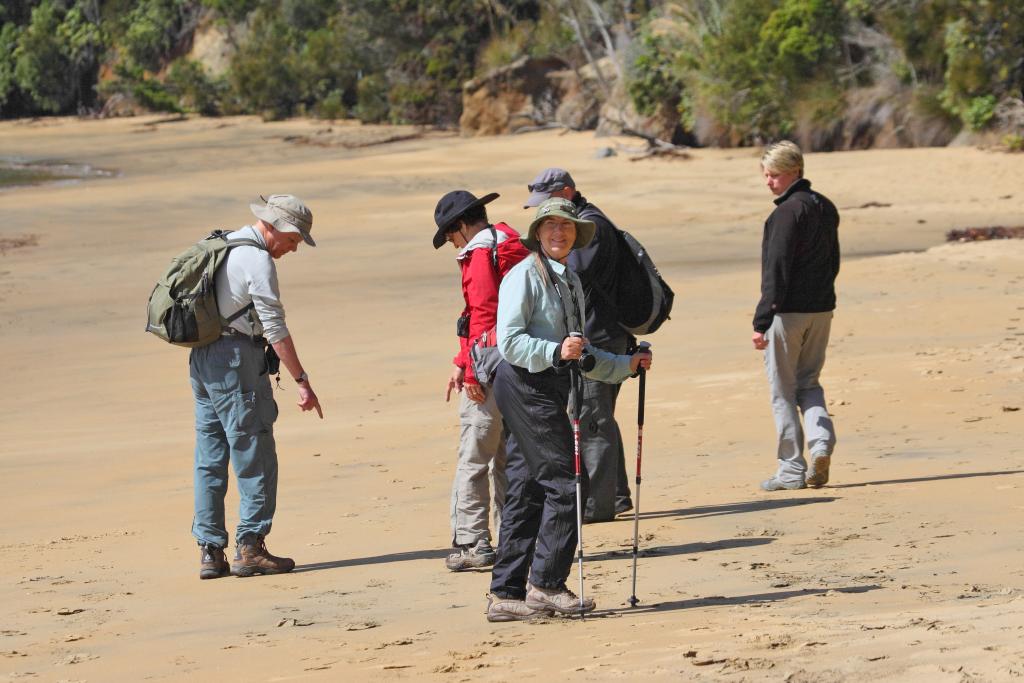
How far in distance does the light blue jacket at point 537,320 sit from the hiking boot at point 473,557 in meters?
1.38

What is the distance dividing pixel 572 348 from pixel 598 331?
184cm

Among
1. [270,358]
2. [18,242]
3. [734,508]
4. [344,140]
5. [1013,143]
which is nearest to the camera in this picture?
[270,358]

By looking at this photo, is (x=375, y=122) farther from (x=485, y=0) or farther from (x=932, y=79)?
(x=932, y=79)

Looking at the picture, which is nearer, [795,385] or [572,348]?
[572,348]

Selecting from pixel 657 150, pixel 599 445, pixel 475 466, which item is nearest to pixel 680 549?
pixel 599 445

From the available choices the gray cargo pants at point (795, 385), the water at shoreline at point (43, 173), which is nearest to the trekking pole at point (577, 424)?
the gray cargo pants at point (795, 385)

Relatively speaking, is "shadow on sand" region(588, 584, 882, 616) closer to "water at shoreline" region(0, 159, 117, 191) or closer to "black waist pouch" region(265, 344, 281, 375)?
"black waist pouch" region(265, 344, 281, 375)

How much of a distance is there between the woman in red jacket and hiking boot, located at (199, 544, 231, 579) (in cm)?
102

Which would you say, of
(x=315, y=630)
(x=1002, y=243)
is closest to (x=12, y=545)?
(x=315, y=630)

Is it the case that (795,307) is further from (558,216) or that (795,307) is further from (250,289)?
(250,289)

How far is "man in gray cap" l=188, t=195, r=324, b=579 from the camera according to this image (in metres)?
6.69

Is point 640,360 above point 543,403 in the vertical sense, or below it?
above

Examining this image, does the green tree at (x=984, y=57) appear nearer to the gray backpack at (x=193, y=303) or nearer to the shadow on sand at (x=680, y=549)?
the shadow on sand at (x=680, y=549)

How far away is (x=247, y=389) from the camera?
22.5 ft
